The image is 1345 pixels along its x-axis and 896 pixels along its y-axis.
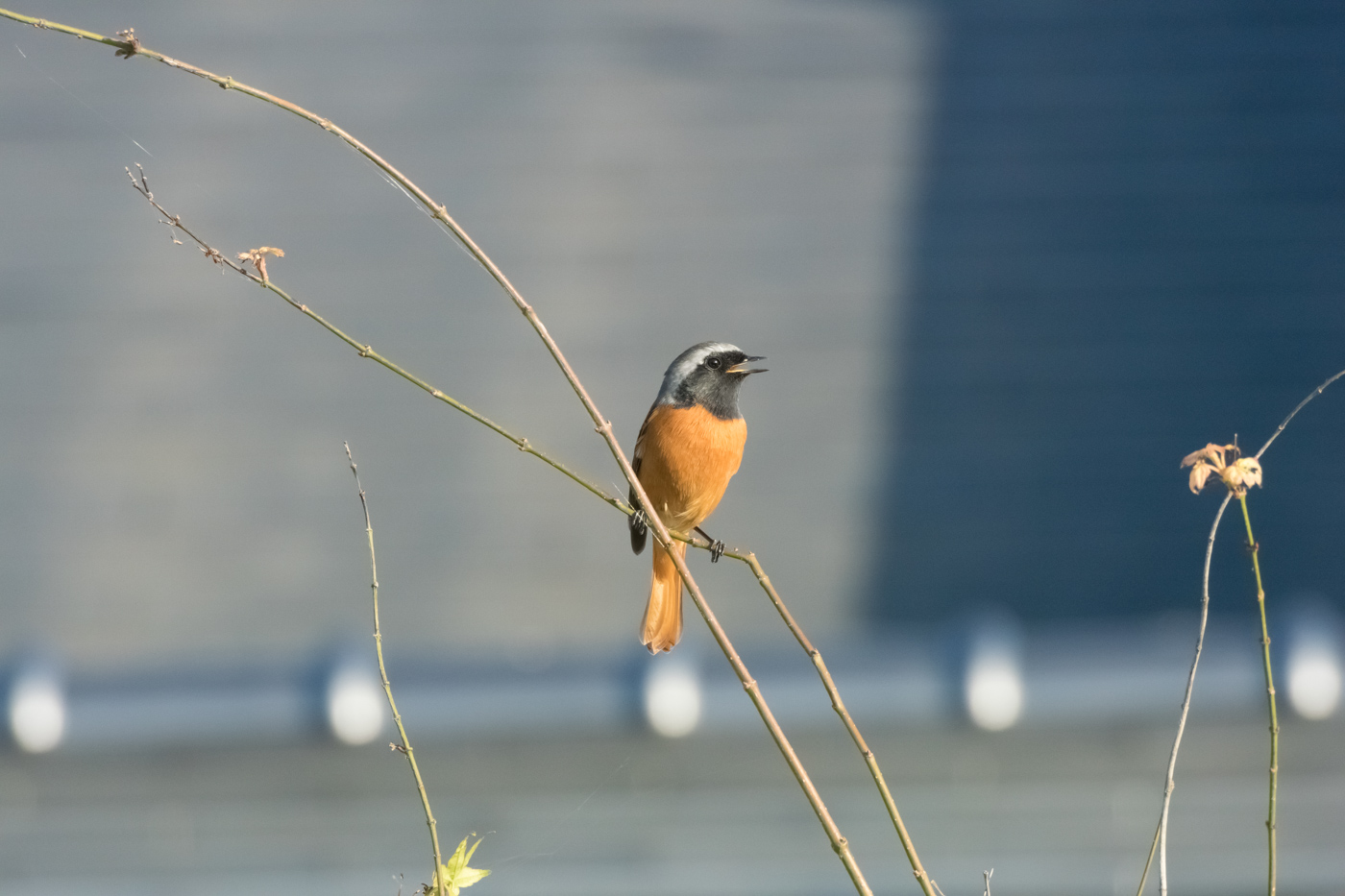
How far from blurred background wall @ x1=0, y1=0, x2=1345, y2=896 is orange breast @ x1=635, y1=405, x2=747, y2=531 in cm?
187

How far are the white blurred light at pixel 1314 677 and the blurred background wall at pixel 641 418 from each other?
0.01 metres

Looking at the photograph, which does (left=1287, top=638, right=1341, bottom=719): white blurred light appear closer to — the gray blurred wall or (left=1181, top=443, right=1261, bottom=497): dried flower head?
the gray blurred wall

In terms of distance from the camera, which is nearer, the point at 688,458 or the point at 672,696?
the point at 688,458

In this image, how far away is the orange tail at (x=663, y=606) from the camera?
2320 mm

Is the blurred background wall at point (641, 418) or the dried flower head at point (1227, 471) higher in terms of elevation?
the blurred background wall at point (641, 418)

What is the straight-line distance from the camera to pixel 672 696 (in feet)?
14.5

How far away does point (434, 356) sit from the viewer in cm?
632

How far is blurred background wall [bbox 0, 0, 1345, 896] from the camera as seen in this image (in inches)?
182

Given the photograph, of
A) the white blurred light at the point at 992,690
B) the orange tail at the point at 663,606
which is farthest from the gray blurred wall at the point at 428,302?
the orange tail at the point at 663,606

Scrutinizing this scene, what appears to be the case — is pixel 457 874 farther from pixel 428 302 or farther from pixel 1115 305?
pixel 1115 305

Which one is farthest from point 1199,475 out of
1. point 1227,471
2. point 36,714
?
point 36,714

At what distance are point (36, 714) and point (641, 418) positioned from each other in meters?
2.66

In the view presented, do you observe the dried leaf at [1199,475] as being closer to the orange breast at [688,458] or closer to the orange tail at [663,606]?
the orange tail at [663,606]

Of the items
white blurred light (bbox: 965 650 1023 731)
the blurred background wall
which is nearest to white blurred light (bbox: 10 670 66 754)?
the blurred background wall
